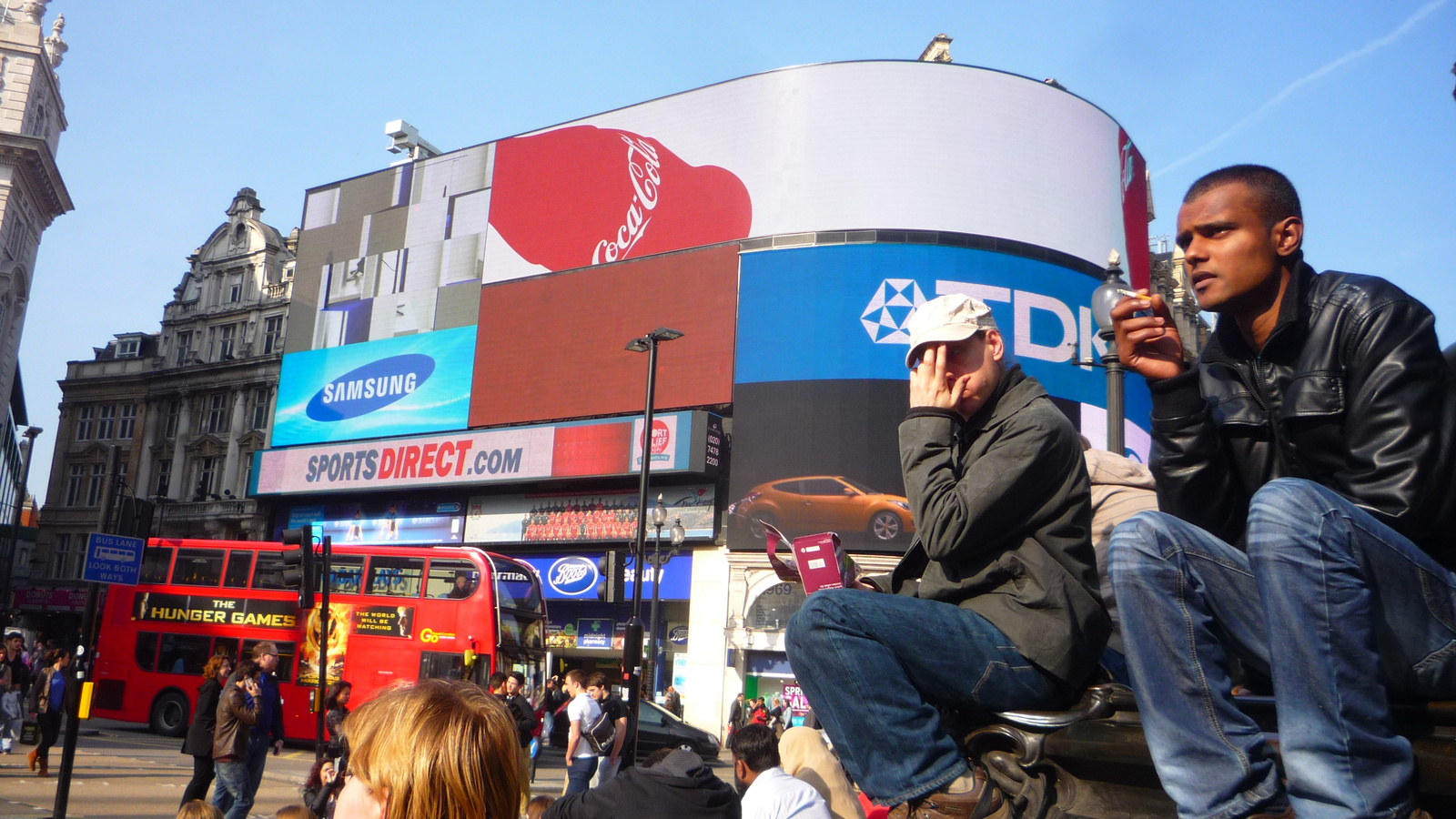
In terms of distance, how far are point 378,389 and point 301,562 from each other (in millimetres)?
25908

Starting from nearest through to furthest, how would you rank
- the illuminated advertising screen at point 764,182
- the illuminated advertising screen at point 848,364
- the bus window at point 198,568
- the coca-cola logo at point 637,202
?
1. the bus window at point 198,568
2. the illuminated advertising screen at point 848,364
3. the illuminated advertising screen at point 764,182
4. the coca-cola logo at point 637,202

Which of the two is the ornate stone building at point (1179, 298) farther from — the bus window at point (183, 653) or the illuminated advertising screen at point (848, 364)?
the bus window at point (183, 653)

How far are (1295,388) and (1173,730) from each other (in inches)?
26.1

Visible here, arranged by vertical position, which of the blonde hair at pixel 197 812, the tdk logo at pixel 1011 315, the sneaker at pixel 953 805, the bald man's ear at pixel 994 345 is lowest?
the blonde hair at pixel 197 812

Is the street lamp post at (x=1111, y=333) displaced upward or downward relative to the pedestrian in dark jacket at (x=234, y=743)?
upward

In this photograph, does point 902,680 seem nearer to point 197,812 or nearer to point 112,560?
point 197,812

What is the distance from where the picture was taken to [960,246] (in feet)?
100.0

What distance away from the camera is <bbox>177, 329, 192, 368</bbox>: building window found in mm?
44406

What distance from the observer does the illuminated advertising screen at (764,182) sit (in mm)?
31359

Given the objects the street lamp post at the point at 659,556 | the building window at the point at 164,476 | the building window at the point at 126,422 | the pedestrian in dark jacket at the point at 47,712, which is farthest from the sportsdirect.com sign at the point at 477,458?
the pedestrian in dark jacket at the point at 47,712

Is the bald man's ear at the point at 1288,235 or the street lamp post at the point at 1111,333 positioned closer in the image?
the bald man's ear at the point at 1288,235

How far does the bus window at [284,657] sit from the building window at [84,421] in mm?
33553

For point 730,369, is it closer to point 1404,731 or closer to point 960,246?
point 960,246

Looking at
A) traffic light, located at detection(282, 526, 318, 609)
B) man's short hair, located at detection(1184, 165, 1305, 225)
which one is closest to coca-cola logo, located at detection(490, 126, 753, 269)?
traffic light, located at detection(282, 526, 318, 609)
